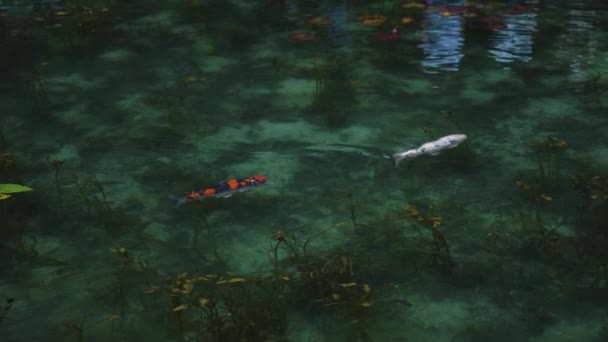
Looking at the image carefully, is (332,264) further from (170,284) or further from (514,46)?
(514,46)

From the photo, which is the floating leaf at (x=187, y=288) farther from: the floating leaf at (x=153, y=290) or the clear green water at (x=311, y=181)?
the floating leaf at (x=153, y=290)

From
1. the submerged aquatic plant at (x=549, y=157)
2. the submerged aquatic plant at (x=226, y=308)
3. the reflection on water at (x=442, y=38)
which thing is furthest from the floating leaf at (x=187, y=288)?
the reflection on water at (x=442, y=38)

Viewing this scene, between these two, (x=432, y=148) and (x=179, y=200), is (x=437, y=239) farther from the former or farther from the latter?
(x=179, y=200)

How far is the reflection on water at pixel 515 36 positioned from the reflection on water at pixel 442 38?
40 cm

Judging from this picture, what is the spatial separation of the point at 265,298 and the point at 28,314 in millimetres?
1280

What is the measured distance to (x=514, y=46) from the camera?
7.34m

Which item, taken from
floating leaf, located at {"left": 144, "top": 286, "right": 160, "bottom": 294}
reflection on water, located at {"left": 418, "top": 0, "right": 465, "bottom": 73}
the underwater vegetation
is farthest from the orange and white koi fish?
reflection on water, located at {"left": 418, "top": 0, "right": 465, "bottom": 73}

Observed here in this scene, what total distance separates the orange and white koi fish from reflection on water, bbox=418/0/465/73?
2.82 metres

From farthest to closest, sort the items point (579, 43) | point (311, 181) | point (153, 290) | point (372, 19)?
1. point (372, 19)
2. point (579, 43)
3. point (311, 181)
4. point (153, 290)

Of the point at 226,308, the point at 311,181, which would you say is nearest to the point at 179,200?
the point at 311,181

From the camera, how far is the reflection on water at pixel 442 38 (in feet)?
22.9

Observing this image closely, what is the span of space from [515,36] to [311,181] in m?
3.95

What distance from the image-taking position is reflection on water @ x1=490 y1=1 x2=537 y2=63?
7.07 m

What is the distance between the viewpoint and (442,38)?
25.1ft
